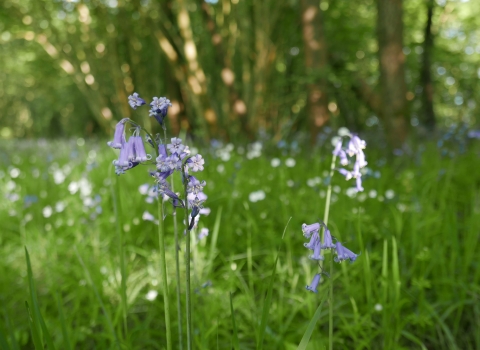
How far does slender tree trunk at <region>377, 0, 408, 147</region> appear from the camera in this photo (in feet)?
16.2

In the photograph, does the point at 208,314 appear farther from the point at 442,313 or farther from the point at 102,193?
the point at 102,193

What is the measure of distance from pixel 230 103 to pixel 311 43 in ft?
6.48

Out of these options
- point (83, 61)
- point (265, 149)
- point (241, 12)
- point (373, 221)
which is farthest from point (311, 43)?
point (83, 61)

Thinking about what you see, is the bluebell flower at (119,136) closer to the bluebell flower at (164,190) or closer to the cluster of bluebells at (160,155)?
the cluster of bluebells at (160,155)

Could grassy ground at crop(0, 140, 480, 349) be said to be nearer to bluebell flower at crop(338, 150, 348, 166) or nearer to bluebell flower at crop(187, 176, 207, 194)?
bluebell flower at crop(338, 150, 348, 166)

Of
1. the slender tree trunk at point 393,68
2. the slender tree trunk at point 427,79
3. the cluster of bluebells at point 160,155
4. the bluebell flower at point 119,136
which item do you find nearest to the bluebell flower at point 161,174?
the cluster of bluebells at point 160,155

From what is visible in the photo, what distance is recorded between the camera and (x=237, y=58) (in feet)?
31.7

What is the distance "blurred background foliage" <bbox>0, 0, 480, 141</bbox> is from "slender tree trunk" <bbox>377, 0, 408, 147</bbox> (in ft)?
0.14

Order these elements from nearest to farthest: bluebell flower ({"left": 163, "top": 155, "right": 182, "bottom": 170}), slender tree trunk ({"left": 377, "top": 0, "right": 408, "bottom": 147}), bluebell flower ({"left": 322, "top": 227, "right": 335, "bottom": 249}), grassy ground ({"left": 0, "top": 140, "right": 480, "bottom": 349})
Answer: bluebell flower ({"left": 163, "top": 155, "right": 182, "bottom": 170}) < bluebell flower ({"left": 322, "top": 227, "right": 335, "bottom": 249}) < grassy ground ({"left": 0, "top": 140, "right": 480, "bottom": 349}) < slender tree trunk ({"left": 377, "top": 0, "right": 408, "bottom": 147})

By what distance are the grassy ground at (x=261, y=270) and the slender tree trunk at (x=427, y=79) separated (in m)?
7.67

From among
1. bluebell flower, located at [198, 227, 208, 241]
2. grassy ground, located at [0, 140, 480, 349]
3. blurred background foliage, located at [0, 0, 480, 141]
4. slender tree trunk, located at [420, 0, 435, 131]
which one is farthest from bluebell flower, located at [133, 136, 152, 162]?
slender tree trunk, located at [420, 0, 435, 131]

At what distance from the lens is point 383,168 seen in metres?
4.41

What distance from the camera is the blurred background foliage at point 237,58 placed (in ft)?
20.3

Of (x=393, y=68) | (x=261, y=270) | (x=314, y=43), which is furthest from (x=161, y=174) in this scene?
(x=314, y=43)
